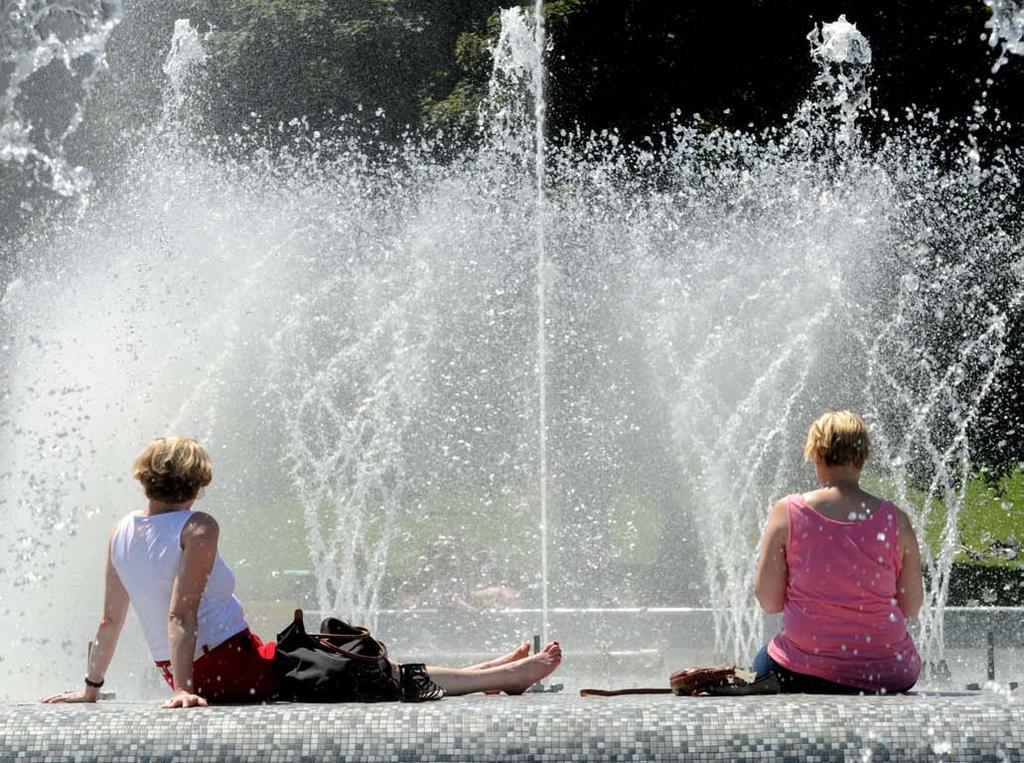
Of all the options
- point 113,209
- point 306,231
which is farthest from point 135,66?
point 306,231

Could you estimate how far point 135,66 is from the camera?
1486 cm

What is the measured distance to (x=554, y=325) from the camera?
39.7ft

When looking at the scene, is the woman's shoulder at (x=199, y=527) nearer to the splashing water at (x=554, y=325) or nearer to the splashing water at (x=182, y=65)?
the splashing water at (x=554, y=325)

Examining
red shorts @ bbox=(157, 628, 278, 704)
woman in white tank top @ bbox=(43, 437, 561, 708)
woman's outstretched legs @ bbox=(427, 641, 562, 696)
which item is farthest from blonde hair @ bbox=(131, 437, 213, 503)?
woman's outstretched legs @ bbox=(427, 641, 562, 696)

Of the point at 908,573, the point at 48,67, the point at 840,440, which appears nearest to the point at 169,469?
the point at 840,440

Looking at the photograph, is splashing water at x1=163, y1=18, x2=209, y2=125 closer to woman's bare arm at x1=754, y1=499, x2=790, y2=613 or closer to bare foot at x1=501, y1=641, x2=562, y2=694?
bare foot at x1=501, y1=641, x2=562, y2=694

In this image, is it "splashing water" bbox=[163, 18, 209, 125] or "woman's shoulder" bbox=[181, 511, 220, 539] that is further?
"splashing water" bbox=[163, 18, 209, 125]

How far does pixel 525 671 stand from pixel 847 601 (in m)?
0.88

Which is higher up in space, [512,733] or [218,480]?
[218,480]

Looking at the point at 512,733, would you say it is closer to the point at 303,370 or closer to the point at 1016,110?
the point at 303,370

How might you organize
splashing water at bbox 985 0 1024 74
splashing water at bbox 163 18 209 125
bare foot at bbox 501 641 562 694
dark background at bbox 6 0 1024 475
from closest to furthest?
1. bare foot at bbox 501 641 562 694
2. dark background at bbox 6 0 1024 475
3. splashing water at bbox 985 0 1024 74
4. splashing water at bbox 163 18 209 125

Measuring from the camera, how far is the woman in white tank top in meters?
3.68

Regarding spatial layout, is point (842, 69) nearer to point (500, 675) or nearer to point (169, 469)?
point (500, 675)

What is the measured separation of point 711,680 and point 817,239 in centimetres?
812
